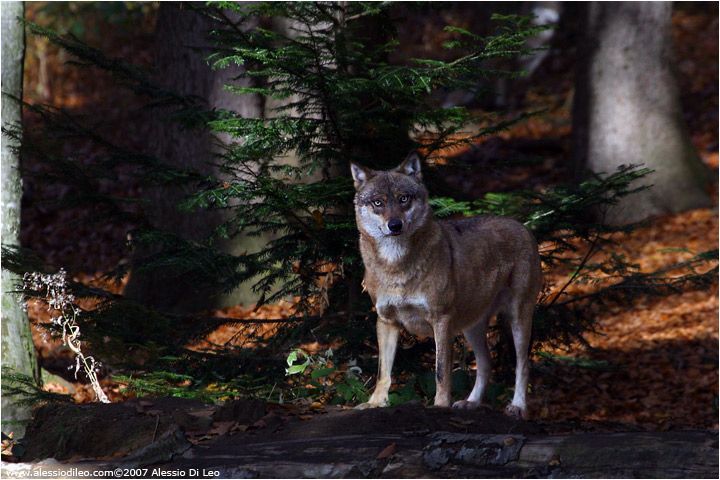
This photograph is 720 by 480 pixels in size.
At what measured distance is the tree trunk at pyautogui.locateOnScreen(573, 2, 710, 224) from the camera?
14.6 metres

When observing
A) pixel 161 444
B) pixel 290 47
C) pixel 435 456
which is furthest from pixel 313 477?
pixel 290 47

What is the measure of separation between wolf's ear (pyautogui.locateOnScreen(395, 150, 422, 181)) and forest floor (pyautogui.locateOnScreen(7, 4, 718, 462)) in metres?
2.13

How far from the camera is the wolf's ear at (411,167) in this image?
5.95 m

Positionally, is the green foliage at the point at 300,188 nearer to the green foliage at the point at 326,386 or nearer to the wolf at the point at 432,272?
the green foliage at the point at 326,386

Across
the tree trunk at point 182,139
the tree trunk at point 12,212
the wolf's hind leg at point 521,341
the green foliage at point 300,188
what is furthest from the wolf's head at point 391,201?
the tree trunk at point 182,139

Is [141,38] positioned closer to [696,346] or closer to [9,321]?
[9,321]

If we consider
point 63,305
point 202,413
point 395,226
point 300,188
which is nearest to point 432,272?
point 395,226

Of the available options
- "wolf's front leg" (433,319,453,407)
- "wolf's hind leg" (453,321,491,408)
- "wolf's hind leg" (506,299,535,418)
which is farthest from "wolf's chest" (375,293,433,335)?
"wolf's hind leg" (506,299,535,418)

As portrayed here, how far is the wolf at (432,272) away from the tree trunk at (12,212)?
470cm

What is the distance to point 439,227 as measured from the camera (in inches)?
241

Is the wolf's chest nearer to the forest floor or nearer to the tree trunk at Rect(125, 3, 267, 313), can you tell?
the forest floor

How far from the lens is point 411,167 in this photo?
600 centimetres

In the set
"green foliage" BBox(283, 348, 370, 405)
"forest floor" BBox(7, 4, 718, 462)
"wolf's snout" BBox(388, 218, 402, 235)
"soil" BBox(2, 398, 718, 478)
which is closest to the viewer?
"soil" BBox(2, 398, 718, 478)

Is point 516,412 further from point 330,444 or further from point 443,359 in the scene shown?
point 330,444
